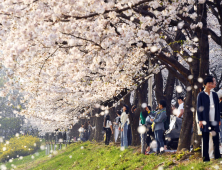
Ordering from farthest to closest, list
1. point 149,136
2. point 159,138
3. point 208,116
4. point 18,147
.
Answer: point 18,147
point 149,136
point 159,138
point 208,116

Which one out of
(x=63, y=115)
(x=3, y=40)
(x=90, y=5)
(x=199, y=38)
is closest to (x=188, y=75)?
(x=199, y=38)

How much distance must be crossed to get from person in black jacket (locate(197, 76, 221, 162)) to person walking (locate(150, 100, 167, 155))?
297 centimetres

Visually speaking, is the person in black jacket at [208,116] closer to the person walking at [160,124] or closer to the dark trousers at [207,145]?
the dark trousers at [207,145]

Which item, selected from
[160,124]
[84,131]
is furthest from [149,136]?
[84,131]

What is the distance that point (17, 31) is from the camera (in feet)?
22.4

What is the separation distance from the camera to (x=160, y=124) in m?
9.59

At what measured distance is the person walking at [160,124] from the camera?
31.1 feet

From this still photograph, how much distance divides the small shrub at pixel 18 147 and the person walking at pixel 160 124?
84.1ft

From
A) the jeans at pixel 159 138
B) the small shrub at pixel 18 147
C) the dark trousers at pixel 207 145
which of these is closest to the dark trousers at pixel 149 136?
the jeans at pixel 159 138

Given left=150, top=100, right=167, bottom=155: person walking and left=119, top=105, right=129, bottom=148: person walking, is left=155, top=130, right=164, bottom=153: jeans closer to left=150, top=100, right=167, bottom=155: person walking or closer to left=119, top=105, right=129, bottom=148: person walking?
left=150, top=100, right=167, bottom=155: person walking

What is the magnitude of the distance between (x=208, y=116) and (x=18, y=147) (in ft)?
106

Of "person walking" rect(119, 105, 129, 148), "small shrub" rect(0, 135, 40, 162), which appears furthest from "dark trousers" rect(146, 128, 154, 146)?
"small shrub" rect(0, 135, 40, 162)

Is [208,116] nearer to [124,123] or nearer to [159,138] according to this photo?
[159,138]

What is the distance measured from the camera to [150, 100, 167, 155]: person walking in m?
9.49
